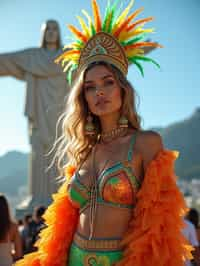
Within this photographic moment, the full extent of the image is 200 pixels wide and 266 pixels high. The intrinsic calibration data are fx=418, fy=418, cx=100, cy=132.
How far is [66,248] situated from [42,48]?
19.8 ft

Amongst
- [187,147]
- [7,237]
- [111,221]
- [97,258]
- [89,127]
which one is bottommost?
[7,237]

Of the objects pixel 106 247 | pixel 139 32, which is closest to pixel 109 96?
pixel 139 32

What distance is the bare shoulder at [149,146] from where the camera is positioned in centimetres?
182

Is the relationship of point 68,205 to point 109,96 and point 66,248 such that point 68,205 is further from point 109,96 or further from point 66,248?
point 109,96

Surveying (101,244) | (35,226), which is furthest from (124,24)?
(35,226)

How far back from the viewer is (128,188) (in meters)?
1.78

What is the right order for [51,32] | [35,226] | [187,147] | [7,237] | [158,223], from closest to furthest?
[158,223], [7,237], [35,226], [51,32], [187,147]

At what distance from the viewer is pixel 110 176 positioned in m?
1.79

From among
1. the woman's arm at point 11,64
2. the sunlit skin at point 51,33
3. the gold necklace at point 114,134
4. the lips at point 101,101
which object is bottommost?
the gold necklace at point 114,134

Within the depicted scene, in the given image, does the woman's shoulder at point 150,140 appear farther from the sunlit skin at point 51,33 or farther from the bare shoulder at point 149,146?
the sunlit skin at point 51,33

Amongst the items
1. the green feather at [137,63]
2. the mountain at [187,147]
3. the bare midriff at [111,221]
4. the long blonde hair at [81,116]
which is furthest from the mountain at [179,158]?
the bare midriff at [111,221]

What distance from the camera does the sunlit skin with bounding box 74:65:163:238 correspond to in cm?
179

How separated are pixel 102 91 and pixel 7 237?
6.58 feet

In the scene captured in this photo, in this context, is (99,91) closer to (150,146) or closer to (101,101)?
(101,101)
